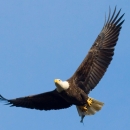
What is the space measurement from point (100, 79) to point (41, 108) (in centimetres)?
160

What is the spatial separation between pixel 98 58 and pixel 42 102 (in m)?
1.77

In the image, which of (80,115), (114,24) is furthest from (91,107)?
(114,24)

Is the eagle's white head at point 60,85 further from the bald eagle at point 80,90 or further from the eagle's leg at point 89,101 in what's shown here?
the eagle's leg at point 89,101

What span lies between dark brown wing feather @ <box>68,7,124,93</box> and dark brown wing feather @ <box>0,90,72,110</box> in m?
0.60

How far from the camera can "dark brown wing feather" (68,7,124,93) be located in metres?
13.7

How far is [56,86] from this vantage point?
13125 mm

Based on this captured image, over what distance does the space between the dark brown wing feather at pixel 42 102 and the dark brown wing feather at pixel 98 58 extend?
1.96 ft

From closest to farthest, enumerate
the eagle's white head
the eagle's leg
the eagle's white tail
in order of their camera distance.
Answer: the eagle's white head, the eagle's leg, the eagle's white tail

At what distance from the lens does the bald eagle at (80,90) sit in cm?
1323

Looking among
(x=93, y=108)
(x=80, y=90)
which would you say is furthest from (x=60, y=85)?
(x=93, y=108)

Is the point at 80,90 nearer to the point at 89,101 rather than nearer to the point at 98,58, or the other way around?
the point at 89,101

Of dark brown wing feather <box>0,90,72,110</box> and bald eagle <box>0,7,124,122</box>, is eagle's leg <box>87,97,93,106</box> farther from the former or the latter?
dark brown wing feather <box>0,90,72,110</box>

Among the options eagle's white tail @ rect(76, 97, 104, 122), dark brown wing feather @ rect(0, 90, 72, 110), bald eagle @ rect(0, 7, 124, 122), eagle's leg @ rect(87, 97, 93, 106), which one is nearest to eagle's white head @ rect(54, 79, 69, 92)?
bald eagle @ rect(0, 7, 124, 122)

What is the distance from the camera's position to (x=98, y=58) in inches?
559
